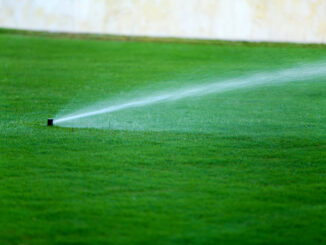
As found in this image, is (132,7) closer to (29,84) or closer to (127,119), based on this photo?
(29,84)

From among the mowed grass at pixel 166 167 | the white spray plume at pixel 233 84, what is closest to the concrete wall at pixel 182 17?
the white spray plume at pixel 233 84

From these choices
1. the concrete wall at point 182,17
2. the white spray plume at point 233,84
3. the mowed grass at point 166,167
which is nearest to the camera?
Answer: the mowed grass at point 166,167

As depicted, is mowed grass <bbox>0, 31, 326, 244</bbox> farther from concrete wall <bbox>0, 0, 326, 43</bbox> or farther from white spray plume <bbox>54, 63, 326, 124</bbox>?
concrete wall <bbox>0, 0, 326, 43</bbox>

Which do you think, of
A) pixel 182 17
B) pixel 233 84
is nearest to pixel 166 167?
pixel 233 84

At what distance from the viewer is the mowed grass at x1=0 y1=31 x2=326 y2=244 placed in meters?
4.00

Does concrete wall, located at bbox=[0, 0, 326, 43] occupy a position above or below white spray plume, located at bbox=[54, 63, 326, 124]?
above

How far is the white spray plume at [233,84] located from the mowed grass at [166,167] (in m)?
0.16

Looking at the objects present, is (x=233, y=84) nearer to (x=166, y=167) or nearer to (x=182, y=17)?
(x=166, y=167)

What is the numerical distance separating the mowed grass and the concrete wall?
144 inches

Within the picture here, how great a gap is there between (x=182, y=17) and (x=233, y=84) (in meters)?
5.27

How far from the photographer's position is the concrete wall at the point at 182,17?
44.9 feet

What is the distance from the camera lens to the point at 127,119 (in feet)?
24.4

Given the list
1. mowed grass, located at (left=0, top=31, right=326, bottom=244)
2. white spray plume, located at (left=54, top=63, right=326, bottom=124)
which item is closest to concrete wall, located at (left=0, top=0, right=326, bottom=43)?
white spray plume, located at (left=54, top=63, right=326, bottom=124)

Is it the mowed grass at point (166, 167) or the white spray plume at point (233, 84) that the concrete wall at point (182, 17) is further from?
the mowed grass at point (166, 167)
